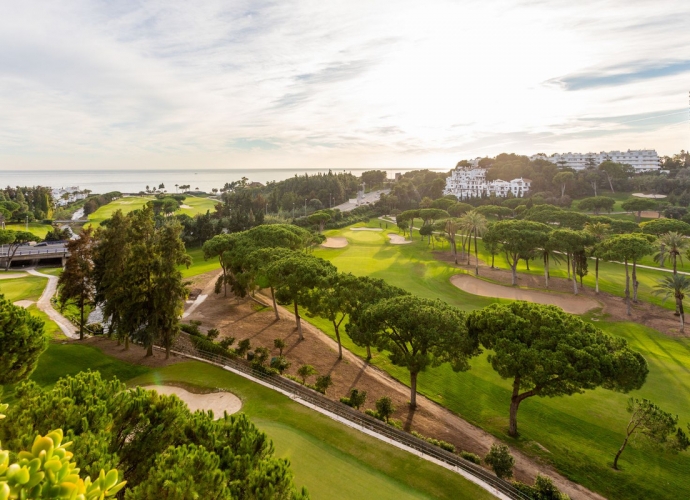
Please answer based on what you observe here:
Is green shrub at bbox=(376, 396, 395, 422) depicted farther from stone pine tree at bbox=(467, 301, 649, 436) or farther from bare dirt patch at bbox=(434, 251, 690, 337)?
bare dirt patch at bbox=(434, 251, 690, 337)

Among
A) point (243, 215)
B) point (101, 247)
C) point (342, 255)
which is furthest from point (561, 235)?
point (243, 215)

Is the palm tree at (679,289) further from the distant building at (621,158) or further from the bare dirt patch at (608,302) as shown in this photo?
the distant building at (621,158)

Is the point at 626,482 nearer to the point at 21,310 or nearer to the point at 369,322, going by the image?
the point at 369,322

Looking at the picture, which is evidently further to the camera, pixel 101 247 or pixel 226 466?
pixel 101 247

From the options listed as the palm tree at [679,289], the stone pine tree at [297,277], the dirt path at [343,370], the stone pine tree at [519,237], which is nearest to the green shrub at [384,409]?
the dirt path at [343,370]

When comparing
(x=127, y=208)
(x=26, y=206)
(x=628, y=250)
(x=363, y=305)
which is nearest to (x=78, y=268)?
(x=363, y=305)

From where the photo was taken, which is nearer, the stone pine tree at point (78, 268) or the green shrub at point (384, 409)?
the green shrub at point (384, 409)

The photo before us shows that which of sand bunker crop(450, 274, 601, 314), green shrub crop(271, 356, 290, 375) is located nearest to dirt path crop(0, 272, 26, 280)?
green shrub crop(271, 356, 290, 375)
